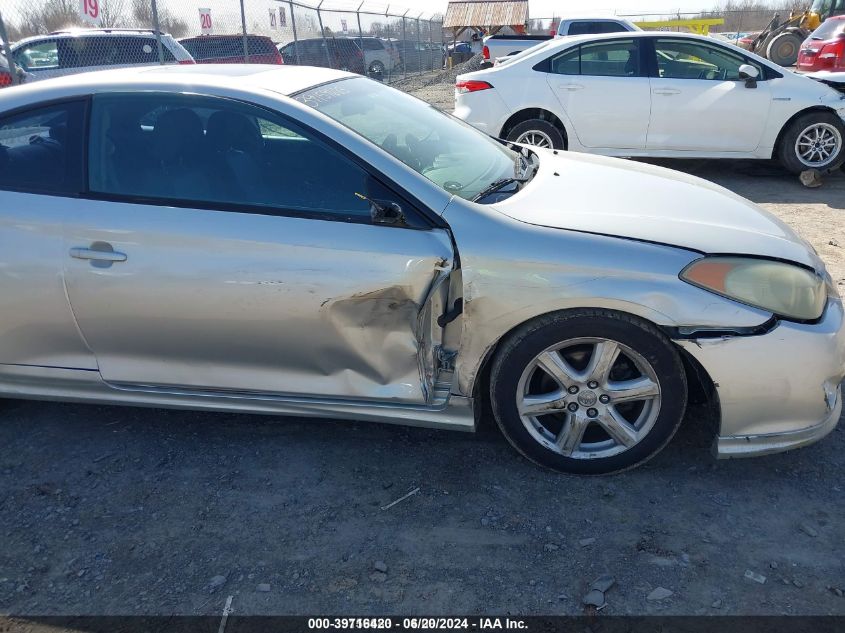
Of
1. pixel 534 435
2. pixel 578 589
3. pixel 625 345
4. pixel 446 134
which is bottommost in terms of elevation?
pixel 578 589

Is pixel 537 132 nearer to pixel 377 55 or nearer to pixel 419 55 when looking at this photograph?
pixel 377 55

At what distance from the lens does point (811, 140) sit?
7562 mm

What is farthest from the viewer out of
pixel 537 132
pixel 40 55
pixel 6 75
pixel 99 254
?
pixel 40 55

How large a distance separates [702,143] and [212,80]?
626 cm

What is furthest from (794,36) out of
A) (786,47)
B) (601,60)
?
(601,60)

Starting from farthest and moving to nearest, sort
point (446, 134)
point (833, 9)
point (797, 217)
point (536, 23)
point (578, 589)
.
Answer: point (536, 23) < point (833, 9) < point (797, 217) < point (446, 134) < point (578, 589)

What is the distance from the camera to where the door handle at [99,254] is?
289 centimetres

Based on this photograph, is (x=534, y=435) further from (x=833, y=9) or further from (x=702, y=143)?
(x=833, y=9)

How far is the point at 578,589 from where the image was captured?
93.7 inches

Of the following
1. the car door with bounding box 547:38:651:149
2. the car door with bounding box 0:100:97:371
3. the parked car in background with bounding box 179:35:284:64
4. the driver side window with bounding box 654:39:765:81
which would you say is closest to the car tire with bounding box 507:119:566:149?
the car door with bounding box 547:38:651:149

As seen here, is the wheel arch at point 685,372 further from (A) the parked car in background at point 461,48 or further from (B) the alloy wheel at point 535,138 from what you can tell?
(A) the parked car in background at point 461,48

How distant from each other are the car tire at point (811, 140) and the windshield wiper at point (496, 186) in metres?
5.61

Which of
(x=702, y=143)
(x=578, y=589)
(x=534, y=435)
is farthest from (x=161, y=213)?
(x=702, y=143)

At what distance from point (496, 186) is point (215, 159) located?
1.22 m
